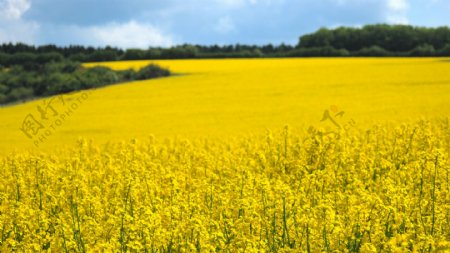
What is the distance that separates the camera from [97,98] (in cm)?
3338

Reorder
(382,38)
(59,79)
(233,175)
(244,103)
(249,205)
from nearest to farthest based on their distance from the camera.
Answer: (249,205), (233,175), (244,103), (59,79), (382,38)

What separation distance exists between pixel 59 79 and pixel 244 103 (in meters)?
17.3

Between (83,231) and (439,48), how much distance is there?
5428 centimetres

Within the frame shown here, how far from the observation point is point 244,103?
28.9 meters

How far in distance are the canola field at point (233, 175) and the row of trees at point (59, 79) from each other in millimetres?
7076

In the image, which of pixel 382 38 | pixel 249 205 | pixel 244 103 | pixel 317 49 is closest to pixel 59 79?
pixel 244 103

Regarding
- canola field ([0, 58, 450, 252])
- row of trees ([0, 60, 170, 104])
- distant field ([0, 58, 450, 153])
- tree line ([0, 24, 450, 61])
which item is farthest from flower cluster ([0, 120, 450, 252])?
tree line ([0, 24, 450, 61])

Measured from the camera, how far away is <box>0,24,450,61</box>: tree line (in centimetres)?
5938

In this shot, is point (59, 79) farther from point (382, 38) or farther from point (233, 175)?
point (382, 38)

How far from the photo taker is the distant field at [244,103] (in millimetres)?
22625

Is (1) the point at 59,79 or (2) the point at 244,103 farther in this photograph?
(1) the point at 59,79

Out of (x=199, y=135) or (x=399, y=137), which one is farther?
(x=199, y=135)

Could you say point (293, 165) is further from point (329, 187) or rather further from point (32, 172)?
point (32, 172)

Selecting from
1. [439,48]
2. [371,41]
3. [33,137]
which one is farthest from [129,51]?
[33,137]
